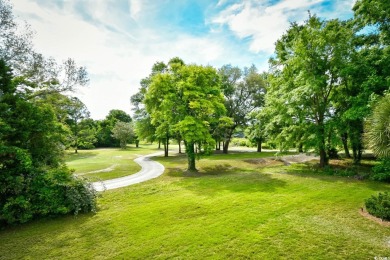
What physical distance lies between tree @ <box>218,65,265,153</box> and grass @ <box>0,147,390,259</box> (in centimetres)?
2652

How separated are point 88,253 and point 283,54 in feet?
83.5

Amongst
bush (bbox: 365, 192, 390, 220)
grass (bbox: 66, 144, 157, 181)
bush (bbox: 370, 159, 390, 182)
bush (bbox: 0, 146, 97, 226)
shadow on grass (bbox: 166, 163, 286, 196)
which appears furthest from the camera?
grass (bbox: 66, 144, 157, 181)

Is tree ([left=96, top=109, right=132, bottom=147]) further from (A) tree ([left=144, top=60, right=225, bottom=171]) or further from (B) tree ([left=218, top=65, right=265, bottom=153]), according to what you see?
(A) tree ([left=144, top=60, right=225, bottom=171])

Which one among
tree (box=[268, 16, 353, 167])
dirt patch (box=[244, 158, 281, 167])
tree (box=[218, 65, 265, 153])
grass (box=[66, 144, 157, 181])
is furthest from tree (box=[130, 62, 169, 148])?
tree (box=[268, 16, 353, 167])

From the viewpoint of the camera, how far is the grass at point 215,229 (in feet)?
23.0

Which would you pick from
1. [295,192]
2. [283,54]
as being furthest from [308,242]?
[283,54]

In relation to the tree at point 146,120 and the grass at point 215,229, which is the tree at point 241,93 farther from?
the grass at point 215,229

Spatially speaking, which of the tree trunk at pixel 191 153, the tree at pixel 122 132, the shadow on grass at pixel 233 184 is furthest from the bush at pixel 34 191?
the tree at pixel 122 132

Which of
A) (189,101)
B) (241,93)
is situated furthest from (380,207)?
(241,93)

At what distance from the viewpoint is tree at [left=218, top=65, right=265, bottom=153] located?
129ft

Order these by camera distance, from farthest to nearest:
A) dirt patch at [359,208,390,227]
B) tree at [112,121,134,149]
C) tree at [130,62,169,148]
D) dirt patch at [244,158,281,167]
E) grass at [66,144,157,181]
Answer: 1. tree at [112,121,134,149]
2. tree at [130,62,169,148]
3. dirt patch at [244,158,281,167]
4. grass at [66,144,157,181]
5. dirt patch at [359,208,390,227]

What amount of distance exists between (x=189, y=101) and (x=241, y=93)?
21.1 metres

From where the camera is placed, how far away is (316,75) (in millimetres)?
19344

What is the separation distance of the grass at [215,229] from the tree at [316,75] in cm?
818
